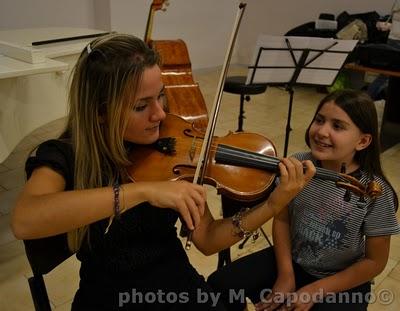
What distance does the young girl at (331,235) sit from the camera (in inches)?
46.7

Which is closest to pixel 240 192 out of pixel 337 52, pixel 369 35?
pixel 337 52

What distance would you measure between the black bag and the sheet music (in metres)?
1.04

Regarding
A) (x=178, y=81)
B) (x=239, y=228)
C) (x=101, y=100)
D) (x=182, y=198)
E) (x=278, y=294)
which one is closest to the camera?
(x=182, y=198)

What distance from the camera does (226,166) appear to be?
115 centimetres

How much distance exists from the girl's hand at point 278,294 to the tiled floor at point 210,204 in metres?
0.76

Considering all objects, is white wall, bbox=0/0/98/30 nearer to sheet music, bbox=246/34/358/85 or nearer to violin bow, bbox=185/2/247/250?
sheet music, bbox=246/34/358/85

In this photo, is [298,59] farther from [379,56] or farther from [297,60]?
[379,56]

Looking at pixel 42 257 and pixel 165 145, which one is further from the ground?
pixel 165 145

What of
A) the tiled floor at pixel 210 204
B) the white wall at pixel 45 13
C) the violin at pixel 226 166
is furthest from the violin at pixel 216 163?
the white wall at pixel 45 13

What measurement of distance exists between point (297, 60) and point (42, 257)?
67.8 inches

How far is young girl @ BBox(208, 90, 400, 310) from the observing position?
3.89 ft

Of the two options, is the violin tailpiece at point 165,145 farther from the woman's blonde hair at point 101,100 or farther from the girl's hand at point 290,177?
the girl's hand at point 290,177

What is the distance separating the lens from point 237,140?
1.23 meters

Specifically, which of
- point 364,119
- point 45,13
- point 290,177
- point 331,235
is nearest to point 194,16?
point 45,13
